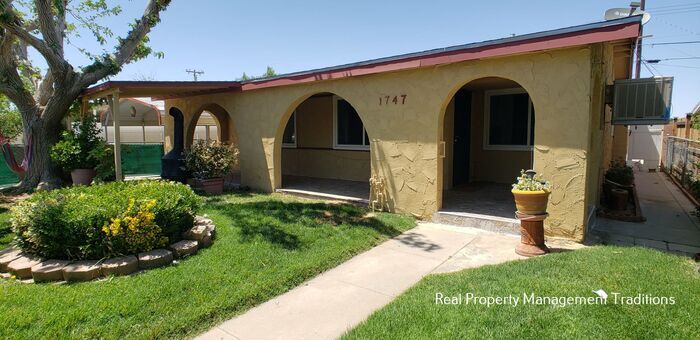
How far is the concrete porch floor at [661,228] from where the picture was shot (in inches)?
207

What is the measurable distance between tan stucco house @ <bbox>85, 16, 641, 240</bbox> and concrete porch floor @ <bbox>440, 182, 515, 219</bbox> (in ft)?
0.28

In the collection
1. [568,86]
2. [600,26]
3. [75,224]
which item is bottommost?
[75,224]

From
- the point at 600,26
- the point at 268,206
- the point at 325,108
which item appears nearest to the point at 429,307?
the point at 600,26

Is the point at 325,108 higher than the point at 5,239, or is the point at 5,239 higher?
the point at 325,108

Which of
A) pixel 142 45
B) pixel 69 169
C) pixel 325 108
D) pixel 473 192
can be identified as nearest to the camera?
pixel 473 192

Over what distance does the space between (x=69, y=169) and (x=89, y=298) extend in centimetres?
795

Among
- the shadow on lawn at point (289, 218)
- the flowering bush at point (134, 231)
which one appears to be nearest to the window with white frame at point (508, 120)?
the shadow on lawn at point (289, 218)

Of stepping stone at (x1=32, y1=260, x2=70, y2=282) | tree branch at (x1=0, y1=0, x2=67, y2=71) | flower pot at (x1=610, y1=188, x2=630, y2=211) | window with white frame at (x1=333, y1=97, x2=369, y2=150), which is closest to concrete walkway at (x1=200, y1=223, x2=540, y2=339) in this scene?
stepping stone at (x1=32, y1=260, x2=70, y2=282)

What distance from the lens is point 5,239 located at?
209 inches

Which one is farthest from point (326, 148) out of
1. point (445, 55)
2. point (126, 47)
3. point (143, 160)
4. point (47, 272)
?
point (47, 272)

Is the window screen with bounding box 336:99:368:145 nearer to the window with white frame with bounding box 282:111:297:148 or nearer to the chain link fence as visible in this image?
the window with white frame with bounding box 282:111:297:148

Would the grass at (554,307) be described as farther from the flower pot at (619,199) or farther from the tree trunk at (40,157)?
the tree trunk at (40,157)

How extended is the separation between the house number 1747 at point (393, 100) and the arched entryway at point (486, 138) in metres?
2.13

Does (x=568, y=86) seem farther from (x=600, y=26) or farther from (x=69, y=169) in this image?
(x=69, y=169)
